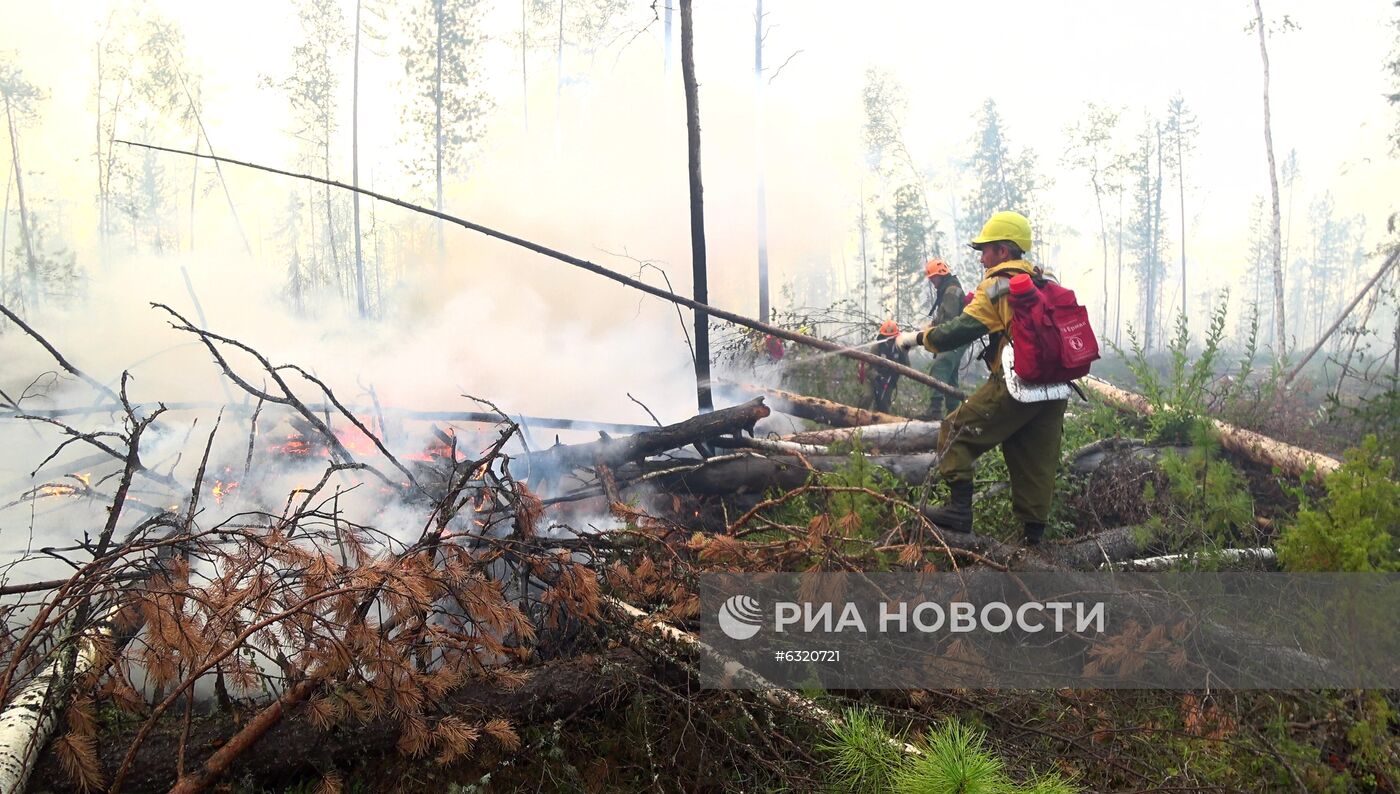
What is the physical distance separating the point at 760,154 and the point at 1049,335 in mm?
11373

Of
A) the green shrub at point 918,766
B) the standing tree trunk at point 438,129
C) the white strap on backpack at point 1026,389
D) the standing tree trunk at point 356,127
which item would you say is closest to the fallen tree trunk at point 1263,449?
the white strap on backpack at point 1026,389

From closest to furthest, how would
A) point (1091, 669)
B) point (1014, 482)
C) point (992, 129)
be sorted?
point (1091, 669) < point (1014, 482) < point (992, 129)

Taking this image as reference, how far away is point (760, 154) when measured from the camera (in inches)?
567

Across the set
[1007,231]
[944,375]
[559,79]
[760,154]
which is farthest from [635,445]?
[559,79]

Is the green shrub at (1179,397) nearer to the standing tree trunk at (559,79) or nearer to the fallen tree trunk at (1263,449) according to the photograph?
the fallen tree trunk at (1263,449)

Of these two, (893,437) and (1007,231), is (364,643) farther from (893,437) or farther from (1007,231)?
(893,437)

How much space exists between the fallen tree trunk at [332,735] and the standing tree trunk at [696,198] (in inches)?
146

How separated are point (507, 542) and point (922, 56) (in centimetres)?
1902

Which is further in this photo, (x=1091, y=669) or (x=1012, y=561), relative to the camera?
(x=1012, y=561)

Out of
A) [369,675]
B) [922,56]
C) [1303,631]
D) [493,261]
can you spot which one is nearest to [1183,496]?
[1303,631]

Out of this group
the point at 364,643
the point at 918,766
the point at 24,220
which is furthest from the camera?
the point at 24,220

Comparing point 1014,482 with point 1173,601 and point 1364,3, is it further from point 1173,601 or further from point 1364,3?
point 1364,3

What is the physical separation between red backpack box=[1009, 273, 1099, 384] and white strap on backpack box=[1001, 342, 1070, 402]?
35 millimetres

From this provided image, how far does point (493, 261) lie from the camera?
472 inches
